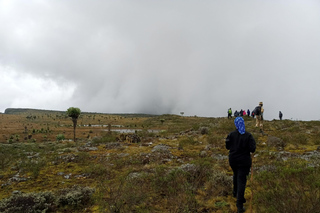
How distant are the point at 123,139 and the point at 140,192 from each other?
11855 mm

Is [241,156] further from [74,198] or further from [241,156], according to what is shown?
[74,198]

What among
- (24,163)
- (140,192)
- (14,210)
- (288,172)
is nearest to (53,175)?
(24,163)

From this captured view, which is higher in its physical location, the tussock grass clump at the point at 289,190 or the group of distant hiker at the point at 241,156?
the group of distant hiker at the point at 241,156

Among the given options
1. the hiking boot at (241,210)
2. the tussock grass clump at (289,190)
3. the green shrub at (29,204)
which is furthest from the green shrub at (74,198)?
the tussock grass clump at (289,190)

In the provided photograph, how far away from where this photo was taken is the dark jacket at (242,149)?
426 centimetres

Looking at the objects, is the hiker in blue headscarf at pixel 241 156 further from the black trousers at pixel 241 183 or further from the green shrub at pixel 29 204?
the green shrub at pixel 29 204

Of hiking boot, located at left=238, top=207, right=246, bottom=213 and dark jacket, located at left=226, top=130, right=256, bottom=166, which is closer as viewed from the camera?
hiking boot, located at left=238, top=207, right=246, bottom=213

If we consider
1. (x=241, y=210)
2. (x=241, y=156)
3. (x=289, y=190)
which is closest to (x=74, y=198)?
(x=241, y=210)

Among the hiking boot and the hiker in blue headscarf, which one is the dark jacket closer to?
the hiker in blue headscarf

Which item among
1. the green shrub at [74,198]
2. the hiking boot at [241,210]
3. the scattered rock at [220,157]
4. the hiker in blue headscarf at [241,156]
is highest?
the hiker in blue headscarf at [241,156]

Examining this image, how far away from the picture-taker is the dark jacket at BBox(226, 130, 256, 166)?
426 cm

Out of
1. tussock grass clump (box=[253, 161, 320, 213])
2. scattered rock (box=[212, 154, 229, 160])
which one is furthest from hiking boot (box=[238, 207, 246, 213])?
scattered rock (box=[212, 154, 229, 160])

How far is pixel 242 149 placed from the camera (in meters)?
4.34

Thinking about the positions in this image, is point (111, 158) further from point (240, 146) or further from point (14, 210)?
point (240, 146)
